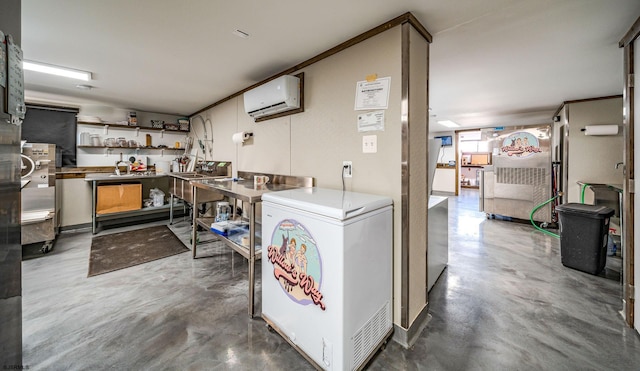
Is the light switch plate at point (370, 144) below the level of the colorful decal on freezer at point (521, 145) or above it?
below

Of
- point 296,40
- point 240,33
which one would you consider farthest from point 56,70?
point 296,40

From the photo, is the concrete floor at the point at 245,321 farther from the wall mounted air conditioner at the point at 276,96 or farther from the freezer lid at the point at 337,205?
the wall mounted air conditioner at the point at 276,96

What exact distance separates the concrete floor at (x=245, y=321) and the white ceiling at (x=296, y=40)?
2191 mm

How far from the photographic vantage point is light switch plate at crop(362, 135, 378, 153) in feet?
5.91

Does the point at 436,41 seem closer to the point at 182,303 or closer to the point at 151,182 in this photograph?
the point at 182,303

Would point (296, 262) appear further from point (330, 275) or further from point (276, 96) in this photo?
point (276, 96)

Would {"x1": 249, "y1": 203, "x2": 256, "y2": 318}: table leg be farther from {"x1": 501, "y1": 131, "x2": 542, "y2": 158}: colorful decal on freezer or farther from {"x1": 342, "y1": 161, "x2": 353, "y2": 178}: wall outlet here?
{"x1": 501, "y1": 131, "x2": 542, "y2": 158}: colorful decal on freezer

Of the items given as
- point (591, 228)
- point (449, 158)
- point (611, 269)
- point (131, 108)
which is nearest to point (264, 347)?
point (591, 228)

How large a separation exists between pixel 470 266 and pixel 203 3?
3.52 m

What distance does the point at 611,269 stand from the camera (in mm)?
2736

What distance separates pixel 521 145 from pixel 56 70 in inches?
275

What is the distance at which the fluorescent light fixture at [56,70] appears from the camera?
2.54 metres

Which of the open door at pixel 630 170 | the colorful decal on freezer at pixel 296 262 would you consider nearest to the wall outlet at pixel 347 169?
the colorful decal on freezer at pixel 296 262

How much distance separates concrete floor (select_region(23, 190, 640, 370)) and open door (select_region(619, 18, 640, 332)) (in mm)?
249
